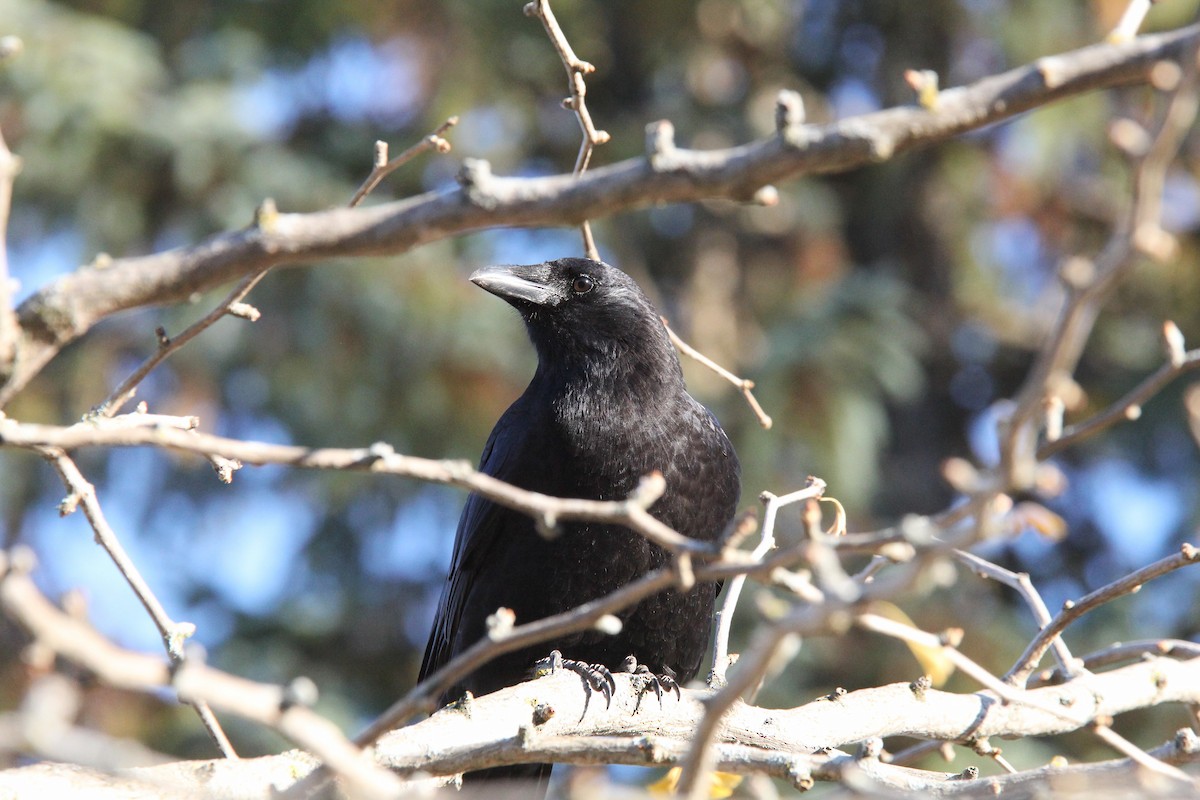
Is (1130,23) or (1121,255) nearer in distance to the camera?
(1121,255)

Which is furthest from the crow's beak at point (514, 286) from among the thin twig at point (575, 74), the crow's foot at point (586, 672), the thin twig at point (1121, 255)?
the thin twig at point (1121, 255)

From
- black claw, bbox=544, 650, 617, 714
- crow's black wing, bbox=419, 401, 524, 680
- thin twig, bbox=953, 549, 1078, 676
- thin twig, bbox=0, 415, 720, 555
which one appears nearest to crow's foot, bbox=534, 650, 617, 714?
black claw, bbox=544, 650, 617, 714

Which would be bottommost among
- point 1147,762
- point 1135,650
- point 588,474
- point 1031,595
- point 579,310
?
point 1147,762

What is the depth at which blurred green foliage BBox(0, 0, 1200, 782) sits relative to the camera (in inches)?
365

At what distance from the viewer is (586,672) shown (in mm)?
3404

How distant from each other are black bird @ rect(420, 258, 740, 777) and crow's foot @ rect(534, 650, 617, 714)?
72 mm

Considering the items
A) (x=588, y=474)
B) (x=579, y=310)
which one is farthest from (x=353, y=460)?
(x=579, y=310)

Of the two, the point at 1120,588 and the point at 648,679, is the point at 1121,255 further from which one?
the point at 648,679

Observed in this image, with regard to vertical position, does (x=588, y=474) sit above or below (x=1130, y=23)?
above

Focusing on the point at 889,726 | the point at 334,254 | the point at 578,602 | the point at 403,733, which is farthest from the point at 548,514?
the point at 578,602

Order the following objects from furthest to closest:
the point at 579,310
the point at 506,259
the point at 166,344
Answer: the point at 506,259 → the point at 579,310 → the point at 166,344

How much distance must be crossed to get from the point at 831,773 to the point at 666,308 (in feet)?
29.8

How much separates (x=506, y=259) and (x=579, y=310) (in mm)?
5919

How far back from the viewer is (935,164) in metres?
11.4
